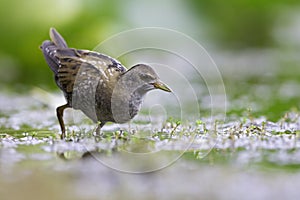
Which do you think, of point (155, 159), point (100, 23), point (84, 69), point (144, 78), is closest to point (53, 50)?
point (84, 69)

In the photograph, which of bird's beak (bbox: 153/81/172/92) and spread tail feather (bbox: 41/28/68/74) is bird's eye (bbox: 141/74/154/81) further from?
spread tail feather (bbox: 41/28/68/74)

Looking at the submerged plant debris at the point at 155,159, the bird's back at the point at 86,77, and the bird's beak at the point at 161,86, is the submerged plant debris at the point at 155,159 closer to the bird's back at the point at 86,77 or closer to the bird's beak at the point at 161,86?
the bird's back at the point at 86,77

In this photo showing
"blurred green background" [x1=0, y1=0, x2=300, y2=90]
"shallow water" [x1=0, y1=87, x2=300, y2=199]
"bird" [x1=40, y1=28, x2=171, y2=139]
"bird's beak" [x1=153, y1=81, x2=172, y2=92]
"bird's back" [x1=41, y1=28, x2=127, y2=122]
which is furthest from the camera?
"blurred green background" [x1=0, y1=0, x2=300, y2=90]

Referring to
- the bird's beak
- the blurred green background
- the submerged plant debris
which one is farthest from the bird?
the blurred green background

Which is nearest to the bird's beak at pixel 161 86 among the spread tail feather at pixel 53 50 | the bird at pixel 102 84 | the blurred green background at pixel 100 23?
the bird at pixel 102 84

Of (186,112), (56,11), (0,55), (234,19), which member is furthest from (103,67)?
(234,19)

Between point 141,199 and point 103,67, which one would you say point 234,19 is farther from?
point 141,199

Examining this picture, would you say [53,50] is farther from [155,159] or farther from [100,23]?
[100,23]

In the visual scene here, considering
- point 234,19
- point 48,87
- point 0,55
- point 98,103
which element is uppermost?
point 234,19

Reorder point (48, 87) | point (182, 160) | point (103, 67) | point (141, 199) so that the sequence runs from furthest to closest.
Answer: point (48, 87), point (103, 67), point (182, 160), point (141, 199)
